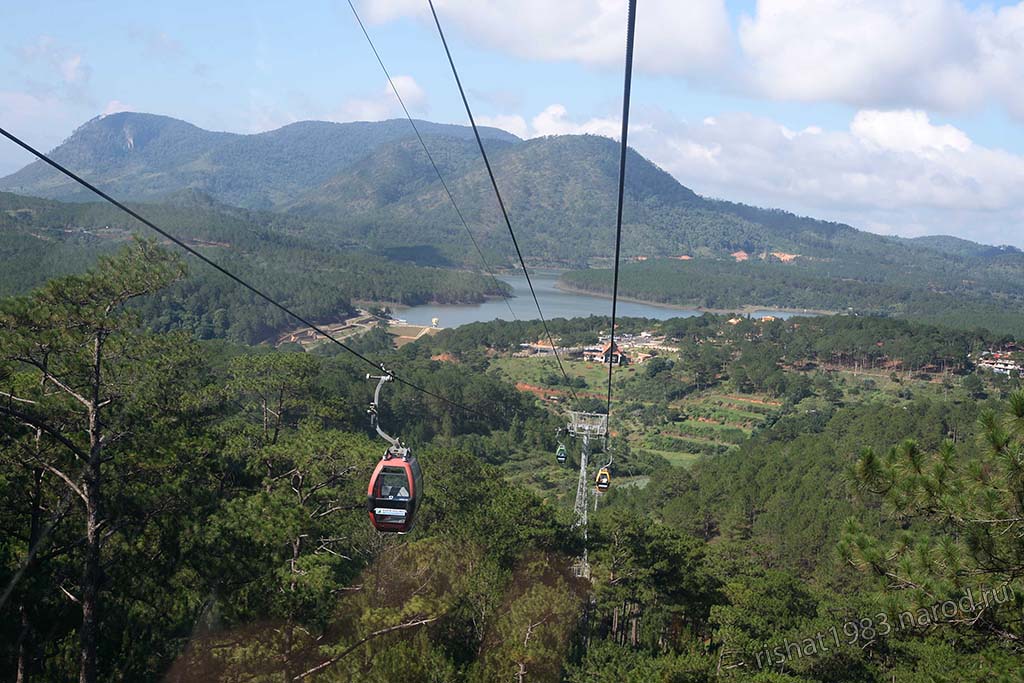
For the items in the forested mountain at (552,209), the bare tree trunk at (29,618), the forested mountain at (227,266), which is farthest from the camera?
the forested mountain at (552,209)

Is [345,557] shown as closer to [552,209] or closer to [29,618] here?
[29,618]

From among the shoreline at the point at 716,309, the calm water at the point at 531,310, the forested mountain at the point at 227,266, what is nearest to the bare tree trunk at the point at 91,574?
the forested mountain at the point at 227,266

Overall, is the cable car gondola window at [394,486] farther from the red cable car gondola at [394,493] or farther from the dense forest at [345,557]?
the dense forest at [345,557]

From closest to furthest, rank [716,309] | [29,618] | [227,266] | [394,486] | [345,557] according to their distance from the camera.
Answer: [394,486], [29,618], [345,557], [227,266], [716,309]

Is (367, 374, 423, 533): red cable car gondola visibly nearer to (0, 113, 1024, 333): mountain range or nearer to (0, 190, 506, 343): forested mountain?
(0, 190, 506, 343): forested mountain

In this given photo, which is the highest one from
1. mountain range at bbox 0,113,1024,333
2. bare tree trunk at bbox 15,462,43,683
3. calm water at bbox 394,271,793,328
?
mountain range at bbox 0,113,1024,333

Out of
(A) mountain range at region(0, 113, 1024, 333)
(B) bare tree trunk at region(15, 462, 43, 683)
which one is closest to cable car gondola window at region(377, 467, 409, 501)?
(B) bare tree trunk at region(15, 462, 43, 683)

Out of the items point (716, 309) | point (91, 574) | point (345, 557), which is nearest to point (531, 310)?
point (716, 309)
